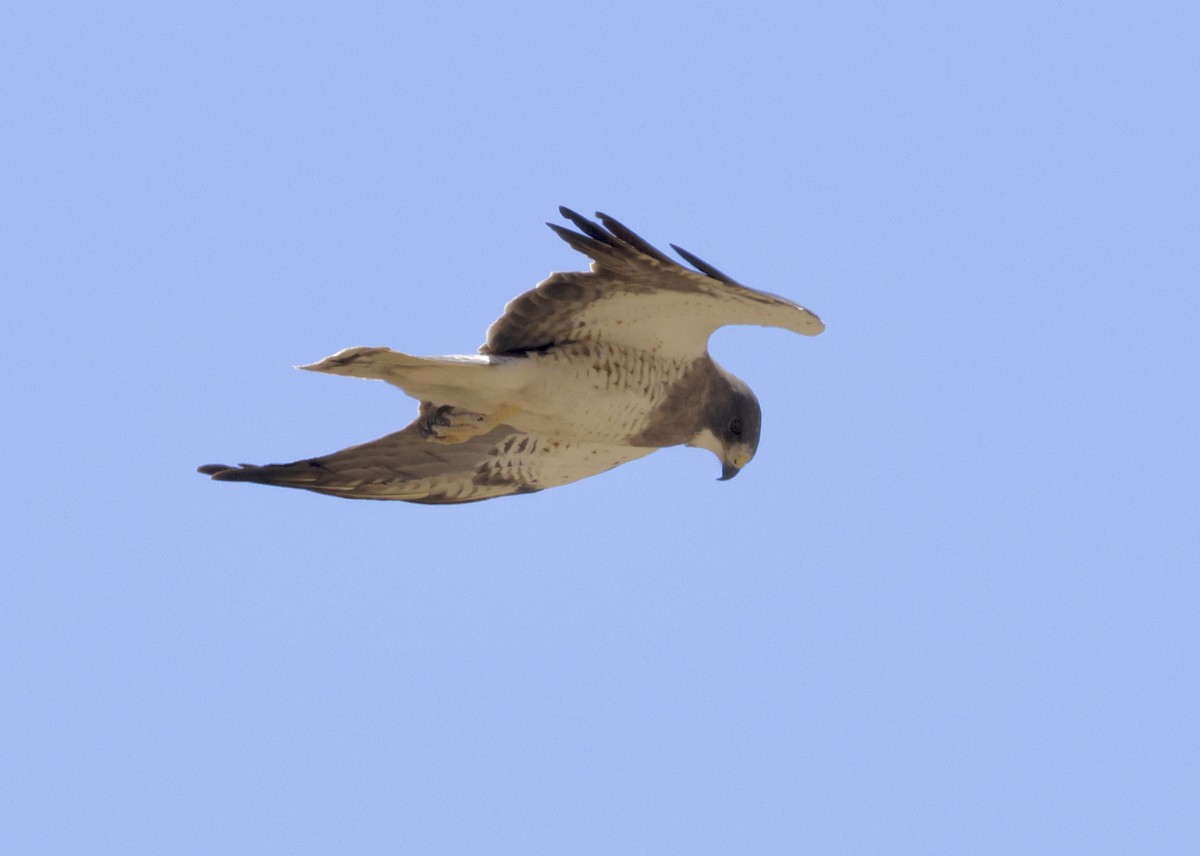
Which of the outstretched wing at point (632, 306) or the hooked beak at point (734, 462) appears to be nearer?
the outstretched wing at point (632, 306)

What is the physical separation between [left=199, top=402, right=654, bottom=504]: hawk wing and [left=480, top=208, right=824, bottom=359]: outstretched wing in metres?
0.69

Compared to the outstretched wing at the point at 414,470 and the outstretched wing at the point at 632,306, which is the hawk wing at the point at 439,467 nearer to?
the outstretched wing at the point at 414,470

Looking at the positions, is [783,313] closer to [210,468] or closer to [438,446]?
[438,446]

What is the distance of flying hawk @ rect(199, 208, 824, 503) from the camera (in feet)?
27.5

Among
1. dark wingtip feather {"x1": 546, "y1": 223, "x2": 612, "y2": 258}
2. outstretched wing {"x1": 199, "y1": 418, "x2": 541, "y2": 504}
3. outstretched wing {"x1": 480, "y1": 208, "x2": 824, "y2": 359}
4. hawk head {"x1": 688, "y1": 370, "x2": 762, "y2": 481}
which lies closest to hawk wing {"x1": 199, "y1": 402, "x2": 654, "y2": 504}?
outstretched wing {"x1": 199, "y1": 418, "x2": 541, "y2": 504}

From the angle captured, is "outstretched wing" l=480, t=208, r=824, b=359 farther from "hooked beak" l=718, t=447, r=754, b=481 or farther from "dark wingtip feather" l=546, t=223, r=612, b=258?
"hooked beak" l=718, t=447, r=754, b=481

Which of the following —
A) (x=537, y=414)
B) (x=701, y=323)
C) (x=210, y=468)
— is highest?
(x=701, y=323)

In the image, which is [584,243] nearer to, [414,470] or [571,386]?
[571,386]

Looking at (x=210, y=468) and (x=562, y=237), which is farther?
(x=210, y=468)

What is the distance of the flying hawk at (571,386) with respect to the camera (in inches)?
330

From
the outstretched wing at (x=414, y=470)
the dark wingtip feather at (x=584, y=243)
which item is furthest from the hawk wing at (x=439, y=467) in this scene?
the dark wingtip feather at (x=584, y=243)

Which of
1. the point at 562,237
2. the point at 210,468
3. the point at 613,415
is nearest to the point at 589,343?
the point at 613,415

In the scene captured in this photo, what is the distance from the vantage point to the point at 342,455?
29.7 ft

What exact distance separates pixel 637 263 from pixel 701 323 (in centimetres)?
72
